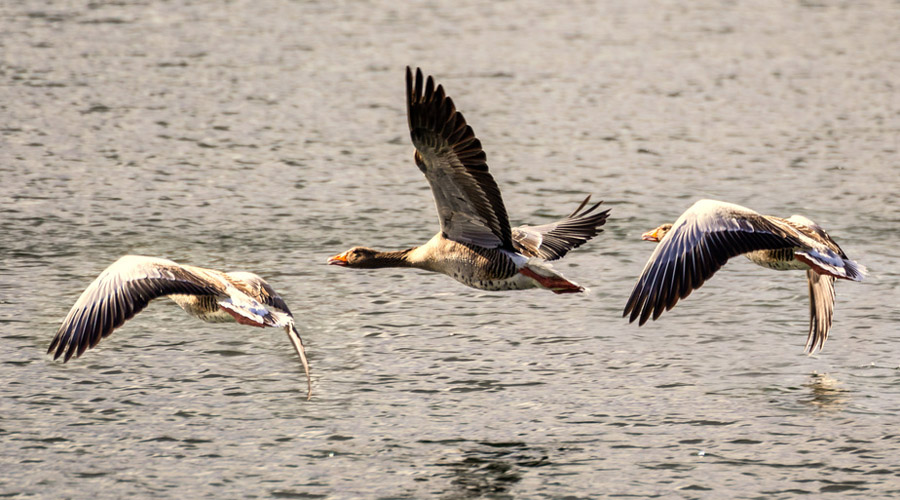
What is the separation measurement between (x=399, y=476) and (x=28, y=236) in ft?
21.6

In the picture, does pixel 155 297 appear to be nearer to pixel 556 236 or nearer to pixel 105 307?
pixel 105 307

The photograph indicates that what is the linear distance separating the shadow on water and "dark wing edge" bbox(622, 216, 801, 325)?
121 cm

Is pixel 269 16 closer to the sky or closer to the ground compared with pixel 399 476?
closer to the sky

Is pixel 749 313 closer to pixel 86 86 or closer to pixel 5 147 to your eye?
pixel 5 147

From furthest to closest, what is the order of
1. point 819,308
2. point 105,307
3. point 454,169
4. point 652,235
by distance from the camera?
point 652,235
point 819,308
point 454,169
point 105,307

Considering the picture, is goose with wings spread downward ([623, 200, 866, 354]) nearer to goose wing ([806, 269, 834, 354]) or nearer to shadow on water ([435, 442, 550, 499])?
goose wing ([806, 269, 834, 354])

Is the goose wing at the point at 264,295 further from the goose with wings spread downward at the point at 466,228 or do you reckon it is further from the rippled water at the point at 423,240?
the goose with wings spread downward at the point at 466,228

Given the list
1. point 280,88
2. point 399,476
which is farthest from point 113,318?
point 280,88

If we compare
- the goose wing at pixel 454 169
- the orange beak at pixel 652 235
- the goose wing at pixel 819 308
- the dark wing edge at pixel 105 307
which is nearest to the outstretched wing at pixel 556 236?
the orange beak at pixel 652 235

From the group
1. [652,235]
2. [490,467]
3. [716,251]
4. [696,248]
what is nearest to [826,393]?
[716,251]

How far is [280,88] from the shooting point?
2023cm

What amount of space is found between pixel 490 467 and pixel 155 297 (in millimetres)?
2457

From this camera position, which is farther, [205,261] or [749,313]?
[205,261]

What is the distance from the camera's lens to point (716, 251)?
9.55 metres
